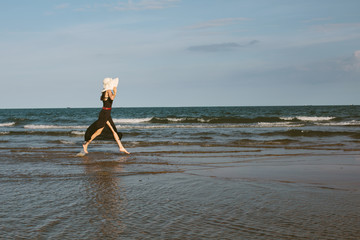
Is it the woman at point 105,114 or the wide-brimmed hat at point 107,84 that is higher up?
the wide-brimmed hat at point 107,84

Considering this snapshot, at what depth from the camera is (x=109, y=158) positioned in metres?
8.78

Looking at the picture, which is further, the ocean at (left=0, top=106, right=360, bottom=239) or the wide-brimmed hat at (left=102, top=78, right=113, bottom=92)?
the wide-brimmed hat at (left=102, top=78, right=113, bottom=92)

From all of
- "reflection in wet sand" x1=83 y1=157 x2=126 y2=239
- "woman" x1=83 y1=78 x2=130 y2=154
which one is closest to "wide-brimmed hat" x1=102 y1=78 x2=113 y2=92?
"woman" x1=83 y1=78 x2=130 y2=154

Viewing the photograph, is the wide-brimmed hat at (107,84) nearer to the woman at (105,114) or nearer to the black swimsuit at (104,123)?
the woman at (105,114)

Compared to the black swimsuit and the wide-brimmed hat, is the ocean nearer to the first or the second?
the black swimsuit

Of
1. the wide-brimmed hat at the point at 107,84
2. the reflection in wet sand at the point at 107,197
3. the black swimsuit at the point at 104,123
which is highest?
the wide-brimmed hat at the point at 107,84

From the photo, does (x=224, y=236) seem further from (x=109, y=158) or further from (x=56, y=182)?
(x=109, y=158)

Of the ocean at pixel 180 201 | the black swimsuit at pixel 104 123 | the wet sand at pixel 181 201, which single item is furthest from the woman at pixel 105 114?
the wet sand at pixel 181 201

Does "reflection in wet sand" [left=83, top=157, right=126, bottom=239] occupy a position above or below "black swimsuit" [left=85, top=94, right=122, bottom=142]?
below

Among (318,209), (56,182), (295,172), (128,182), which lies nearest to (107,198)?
(128,182)

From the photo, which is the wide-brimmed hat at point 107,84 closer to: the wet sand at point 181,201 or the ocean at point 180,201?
the ocean at point 180,201

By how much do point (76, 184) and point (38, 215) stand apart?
1719 millimetres

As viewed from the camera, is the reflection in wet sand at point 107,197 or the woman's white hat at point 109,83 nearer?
the reflection in wet sand at point 107,197

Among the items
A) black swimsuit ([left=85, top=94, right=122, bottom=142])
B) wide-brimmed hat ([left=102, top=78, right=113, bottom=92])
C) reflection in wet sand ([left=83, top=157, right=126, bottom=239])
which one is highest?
wide-brimmed hat ([left=102, top=78, right=113, bottom=92])
